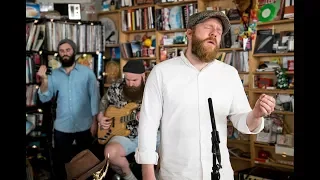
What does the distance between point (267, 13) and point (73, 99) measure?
86.4 inches

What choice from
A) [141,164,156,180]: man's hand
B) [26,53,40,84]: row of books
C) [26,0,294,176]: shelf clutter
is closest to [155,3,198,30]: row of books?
[26,0,294,176]: shelf clutter

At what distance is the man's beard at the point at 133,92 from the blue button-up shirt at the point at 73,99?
0.67 metres

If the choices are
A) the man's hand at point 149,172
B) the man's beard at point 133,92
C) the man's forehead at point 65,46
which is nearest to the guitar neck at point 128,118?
the man's beard at point 133,92

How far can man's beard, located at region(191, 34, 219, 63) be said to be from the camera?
1.57 meters

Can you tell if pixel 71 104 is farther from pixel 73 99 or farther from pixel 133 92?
pixel 133 92

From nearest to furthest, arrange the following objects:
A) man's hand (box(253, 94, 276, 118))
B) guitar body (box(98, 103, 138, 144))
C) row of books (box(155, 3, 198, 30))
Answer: man's hand (box(253, 94, 276, 118)) < guitar body (box(98, 103, 138, 144)) < row of books (box(155, 3, 198, 30))

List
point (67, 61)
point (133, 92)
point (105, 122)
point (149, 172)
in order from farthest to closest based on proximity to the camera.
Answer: point (67, 61)
point (105, 122)
point (133, 92)
point (149, 172)

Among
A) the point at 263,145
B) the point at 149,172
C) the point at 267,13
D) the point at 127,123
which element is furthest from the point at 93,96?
the point at 149,172

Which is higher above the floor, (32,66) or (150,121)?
(32,66)

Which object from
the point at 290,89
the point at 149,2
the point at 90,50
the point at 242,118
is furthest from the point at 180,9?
the point at 242,118

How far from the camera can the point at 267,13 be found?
3.84m

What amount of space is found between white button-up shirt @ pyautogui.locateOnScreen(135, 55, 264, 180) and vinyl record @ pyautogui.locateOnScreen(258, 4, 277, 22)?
2.42 metres

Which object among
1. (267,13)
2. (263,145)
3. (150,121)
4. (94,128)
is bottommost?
(263,145)

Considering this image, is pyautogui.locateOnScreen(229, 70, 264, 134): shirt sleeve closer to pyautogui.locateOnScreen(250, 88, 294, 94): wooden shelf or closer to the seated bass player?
the seated bass player
